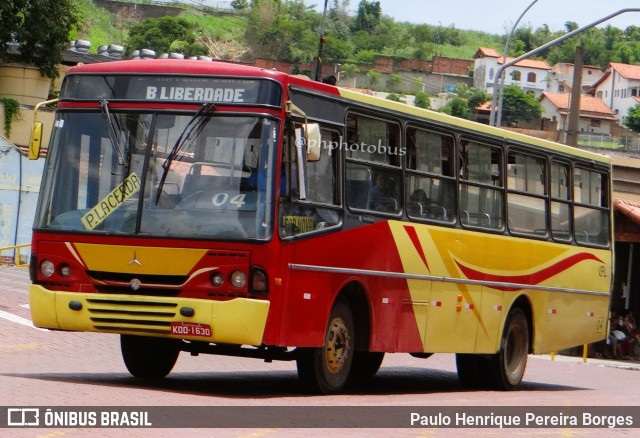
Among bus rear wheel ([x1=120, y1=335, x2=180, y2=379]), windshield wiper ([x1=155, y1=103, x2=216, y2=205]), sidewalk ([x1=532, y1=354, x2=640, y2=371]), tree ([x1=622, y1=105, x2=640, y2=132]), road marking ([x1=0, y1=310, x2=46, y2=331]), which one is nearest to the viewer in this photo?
windshield wiper ([x1=155, y1=103, x2=216, y2=205])

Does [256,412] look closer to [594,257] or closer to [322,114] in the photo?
[322,114]

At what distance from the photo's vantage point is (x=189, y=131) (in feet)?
41.2

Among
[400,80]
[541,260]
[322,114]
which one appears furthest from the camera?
[400,80]

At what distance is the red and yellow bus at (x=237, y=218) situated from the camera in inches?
484

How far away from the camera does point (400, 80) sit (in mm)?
165125

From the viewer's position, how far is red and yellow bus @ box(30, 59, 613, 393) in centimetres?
1230

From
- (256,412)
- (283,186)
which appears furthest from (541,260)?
(256,412)

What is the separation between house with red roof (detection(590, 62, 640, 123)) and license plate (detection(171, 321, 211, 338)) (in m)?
167

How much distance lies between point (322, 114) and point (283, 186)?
126 cm

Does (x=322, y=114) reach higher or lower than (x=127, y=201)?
higher

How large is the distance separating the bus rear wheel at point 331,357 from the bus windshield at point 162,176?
5.18 feet

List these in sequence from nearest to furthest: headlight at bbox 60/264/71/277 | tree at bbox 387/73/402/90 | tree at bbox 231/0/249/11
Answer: headlight at bbox 60/264/71/277, tree at bbox 387/73/402/90, tree at bbox 231/0/249/11

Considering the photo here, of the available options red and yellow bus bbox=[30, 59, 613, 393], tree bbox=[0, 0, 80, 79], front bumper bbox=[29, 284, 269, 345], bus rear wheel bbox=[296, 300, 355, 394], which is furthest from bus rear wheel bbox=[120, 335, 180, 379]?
tree bbox=[0, 0, 80, 79]

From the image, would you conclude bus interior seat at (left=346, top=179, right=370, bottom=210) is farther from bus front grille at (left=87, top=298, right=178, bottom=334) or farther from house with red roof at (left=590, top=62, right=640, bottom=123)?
house with red roof at (left=590, top=62, right=640, bottom=123)
